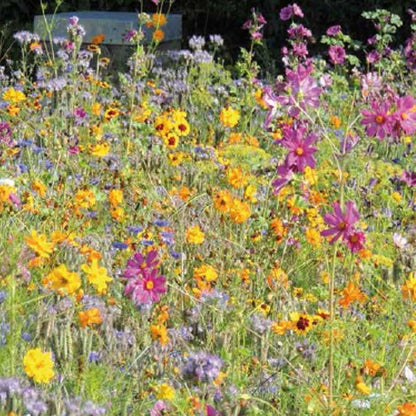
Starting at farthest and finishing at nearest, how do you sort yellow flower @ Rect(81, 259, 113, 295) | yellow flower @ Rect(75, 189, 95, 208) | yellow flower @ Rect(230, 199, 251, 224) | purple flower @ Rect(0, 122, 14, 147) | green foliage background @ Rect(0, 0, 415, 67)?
green foliage background @ Rect(0, 0, 415, 67)
purple flower @ Rect(0, 122, 14, 147)
yellow flower @ Rect(75, 189, 95, 208)
yellow flower @ Rect(230, 199, 251, 224)
yellow flower @ Rect(81, 259, 113, 295)

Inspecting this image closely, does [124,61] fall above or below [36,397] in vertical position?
below

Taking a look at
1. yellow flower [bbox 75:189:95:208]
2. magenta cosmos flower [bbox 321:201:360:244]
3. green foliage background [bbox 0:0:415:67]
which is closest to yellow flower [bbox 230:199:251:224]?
yellow flower [bbox 75:189:95:208]

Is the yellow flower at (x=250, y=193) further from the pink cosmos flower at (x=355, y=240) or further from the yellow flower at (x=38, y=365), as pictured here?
the yellow flower at (x=38, y=365)

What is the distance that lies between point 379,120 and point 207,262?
53.2 inches

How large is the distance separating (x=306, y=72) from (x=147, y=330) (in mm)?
905

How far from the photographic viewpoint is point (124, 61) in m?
7.39

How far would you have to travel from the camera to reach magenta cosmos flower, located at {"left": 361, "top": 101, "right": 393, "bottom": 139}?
2426mm

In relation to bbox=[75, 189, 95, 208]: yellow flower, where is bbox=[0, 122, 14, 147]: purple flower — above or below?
above

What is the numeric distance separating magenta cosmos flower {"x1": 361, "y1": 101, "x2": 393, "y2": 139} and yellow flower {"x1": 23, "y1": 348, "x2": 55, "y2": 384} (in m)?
0.89

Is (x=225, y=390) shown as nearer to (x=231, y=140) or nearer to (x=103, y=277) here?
(x=103, y=277)

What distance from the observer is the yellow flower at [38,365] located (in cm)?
222

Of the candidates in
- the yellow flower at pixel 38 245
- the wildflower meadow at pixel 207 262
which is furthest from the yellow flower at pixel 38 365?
the yellow flower at pixel 38 245

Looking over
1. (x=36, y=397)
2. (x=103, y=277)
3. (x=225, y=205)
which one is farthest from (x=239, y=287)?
(x=36, y=397)

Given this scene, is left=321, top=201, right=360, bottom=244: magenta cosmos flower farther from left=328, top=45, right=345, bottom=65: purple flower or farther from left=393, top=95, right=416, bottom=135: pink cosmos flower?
left=328, top=45, right=345, bottom=65: purple flower
